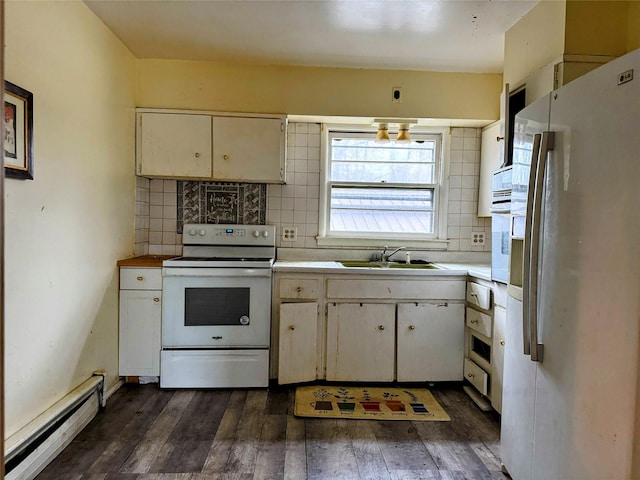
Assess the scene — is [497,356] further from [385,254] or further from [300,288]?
[300,288]

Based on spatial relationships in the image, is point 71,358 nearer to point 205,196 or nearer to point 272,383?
point 272,383

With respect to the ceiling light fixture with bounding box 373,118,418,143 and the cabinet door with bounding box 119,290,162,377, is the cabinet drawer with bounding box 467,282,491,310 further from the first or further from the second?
the cabinet door with bounding box 119,290,162,377

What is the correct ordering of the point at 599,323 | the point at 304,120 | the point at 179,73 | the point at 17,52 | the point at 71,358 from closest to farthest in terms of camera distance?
1. the point at 599,323
2. the point at 17,52
3. the point at 71,358
4. the point at 179,73
5. the point at 304,120

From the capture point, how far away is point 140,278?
2660 mm

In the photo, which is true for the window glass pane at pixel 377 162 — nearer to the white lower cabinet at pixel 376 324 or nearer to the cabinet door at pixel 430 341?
the white lower cabinet at pixel 376 324

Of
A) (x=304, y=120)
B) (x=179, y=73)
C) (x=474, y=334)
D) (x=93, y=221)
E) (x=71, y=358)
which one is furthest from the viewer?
(x=304, y=120)

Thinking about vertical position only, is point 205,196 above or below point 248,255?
above

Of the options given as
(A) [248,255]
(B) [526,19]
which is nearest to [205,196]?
(A) [248,255]

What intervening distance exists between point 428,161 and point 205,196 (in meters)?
1.86

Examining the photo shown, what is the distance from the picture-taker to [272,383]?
2.77 m

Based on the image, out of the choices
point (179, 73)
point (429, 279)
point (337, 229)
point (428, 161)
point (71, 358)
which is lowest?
point (71, 358)

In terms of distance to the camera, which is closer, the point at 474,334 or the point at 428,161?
the point at 474,334

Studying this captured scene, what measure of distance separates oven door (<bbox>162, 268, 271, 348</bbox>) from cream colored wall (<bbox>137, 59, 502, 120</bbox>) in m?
1.23

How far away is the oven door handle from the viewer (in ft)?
8.68
